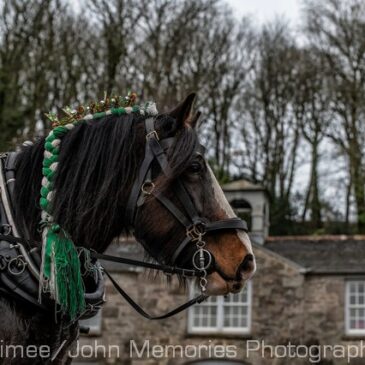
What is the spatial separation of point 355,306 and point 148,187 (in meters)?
20.7

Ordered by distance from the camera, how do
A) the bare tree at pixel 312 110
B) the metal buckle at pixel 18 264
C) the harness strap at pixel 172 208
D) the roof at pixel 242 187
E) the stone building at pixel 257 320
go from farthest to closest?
1. the bare tree at pixel 312 110
2. the roof at pixel 242 187
3. the stone building at pixel 257 320
4. the metal buckle at pixel 18 264
5. the harness strap at pixel 172 208

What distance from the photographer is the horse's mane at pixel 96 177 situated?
3.89 meters

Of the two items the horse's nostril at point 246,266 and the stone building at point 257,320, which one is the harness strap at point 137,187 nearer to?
the horse's nostril at point 246,266

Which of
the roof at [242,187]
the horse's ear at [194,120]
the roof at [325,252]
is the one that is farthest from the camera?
the roof at [242,187]

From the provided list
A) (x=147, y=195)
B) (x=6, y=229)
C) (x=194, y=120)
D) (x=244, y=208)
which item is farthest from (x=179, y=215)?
(x=244, y=208)

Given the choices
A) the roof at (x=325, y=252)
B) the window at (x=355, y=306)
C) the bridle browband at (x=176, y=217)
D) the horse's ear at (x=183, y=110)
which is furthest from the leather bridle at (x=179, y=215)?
the window at (x=355, y=306)

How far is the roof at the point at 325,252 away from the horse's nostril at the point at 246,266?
804 inches

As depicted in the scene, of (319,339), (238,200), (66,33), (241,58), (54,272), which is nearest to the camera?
(54,272)

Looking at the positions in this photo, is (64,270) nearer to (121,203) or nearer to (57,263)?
(57,263)

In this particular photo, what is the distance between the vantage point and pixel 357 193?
31922mm

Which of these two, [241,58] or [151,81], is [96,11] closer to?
[151,81]

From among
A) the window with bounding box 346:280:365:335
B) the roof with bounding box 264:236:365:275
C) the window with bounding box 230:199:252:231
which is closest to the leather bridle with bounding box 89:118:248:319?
the roof with bounding box 264:236:365:275

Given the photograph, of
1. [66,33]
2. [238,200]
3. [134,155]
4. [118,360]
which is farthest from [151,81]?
[134,155]

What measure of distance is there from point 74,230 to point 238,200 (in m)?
24.3
